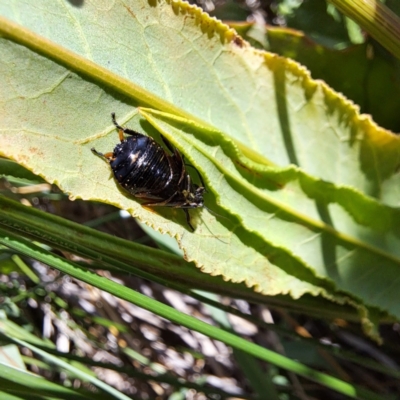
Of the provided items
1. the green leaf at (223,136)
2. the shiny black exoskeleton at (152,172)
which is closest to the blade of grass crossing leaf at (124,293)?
the green leaf at (223,136)

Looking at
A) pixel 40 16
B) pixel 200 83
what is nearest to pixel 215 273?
pixel 200 83

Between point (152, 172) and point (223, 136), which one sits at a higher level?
point (223, 136)

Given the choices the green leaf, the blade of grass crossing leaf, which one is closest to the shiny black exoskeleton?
the green leaf

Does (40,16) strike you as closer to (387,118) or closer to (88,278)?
(88,278)

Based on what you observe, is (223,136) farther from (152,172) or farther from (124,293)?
(124,293)

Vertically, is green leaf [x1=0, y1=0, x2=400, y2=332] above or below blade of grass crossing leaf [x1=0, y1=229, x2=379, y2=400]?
above

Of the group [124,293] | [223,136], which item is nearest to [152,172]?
[223,136]

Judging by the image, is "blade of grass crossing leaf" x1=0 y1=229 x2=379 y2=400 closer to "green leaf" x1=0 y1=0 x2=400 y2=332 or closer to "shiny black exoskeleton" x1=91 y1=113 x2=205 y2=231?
"green leaf" x1=0 y1=0 x2=400 y2=332
